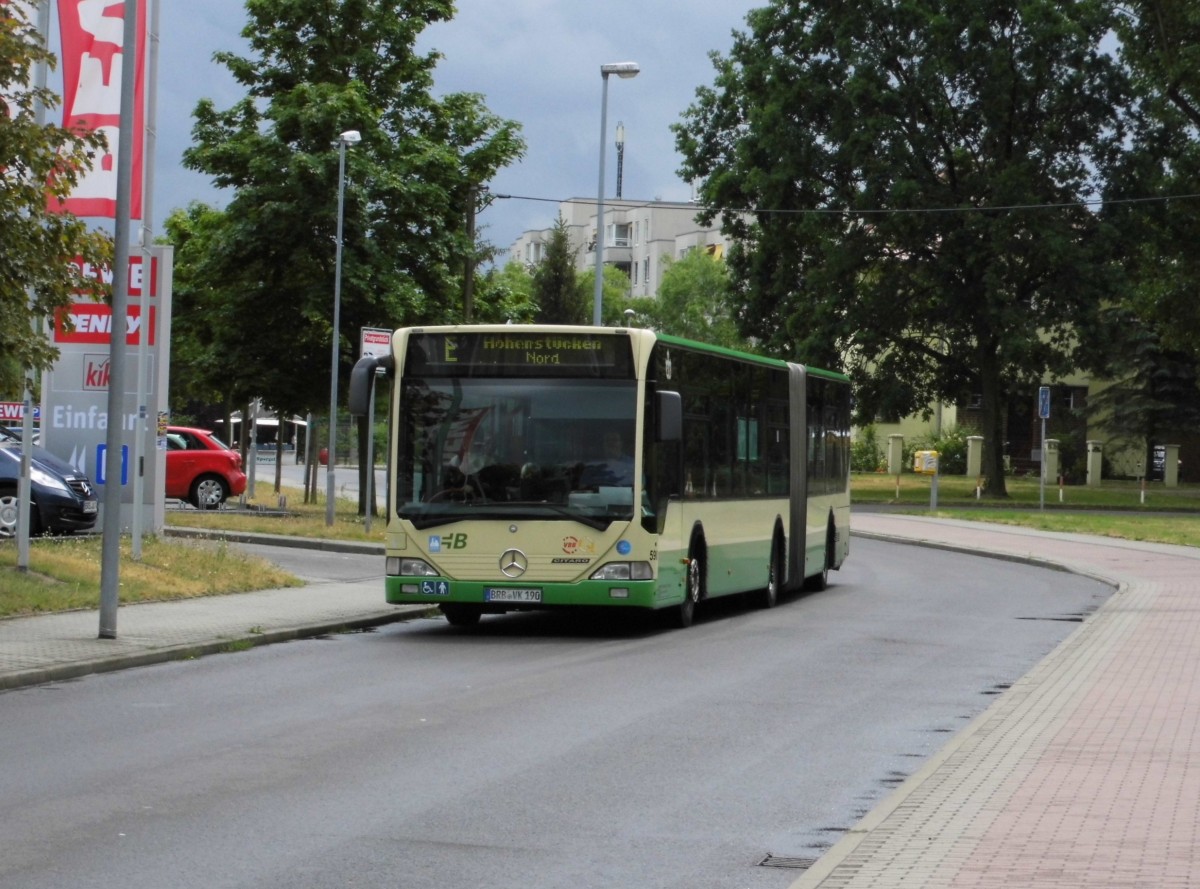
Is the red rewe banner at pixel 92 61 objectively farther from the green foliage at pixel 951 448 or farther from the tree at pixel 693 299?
the tree at pixel 693 299

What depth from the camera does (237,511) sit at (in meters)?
39.4

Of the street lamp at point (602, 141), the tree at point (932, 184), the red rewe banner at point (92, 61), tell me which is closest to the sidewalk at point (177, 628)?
the red rewe banner at point (92, 61)

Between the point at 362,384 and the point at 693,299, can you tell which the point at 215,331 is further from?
→ the point at 693,299

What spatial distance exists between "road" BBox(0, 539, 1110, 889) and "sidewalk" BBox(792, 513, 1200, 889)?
0.35m

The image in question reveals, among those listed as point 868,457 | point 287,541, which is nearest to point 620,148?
point 868,457

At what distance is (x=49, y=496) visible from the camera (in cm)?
2573

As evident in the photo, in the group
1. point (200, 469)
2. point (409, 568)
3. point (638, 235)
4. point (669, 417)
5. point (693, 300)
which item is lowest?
point (409, 568)

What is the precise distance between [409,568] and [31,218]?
4668 mm

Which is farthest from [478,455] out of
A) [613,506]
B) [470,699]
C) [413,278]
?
[413,278]

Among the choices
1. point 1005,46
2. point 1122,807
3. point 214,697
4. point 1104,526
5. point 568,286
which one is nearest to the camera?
point 1122,807

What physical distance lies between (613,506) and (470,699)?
4728mm

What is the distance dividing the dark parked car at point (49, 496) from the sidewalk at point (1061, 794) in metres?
14.3

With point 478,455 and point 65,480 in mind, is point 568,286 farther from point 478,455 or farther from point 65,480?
point 478,455

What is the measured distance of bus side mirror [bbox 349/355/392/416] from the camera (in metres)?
16.5
